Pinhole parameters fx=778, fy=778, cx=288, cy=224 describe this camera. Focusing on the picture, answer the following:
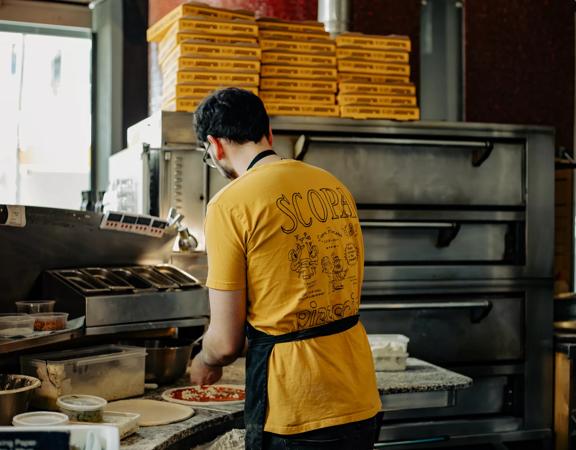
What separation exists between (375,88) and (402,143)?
30cm

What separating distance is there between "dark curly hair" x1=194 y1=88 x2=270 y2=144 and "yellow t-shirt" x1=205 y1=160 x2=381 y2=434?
145 millimetres

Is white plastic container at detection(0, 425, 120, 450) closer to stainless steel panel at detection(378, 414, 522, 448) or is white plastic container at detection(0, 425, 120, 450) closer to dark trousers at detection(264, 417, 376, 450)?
dark trousers at detection(264, 417, 376, 450)

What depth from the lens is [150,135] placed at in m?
3.65

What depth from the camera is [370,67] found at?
3.77m

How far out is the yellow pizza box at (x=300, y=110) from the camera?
11.9 feet

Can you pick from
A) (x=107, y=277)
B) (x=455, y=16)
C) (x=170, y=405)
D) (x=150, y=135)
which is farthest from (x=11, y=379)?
(x=455, y=16)

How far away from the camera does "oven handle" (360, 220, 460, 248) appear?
3.69m

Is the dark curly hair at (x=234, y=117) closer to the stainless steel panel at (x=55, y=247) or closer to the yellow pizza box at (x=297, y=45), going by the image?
the stainless steel panel at (x=55, y=247)

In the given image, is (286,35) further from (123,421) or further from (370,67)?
(123,421)

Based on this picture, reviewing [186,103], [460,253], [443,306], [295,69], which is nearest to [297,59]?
[295,69]

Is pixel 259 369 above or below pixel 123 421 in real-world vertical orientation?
above

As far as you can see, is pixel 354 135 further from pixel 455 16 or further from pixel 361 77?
pixel 455 16

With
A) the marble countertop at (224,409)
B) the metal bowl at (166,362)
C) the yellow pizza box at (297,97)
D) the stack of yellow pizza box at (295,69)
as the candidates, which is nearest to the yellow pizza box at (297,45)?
the stack of yellow pizza box at (295,69)

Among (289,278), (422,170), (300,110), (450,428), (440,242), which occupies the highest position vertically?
(300,110)
